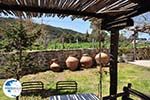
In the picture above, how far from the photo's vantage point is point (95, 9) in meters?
5.11

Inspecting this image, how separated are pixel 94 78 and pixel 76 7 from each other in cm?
889

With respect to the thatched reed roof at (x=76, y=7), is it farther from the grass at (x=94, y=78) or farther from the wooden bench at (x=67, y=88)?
the wooden bench at (x=67, y=88)

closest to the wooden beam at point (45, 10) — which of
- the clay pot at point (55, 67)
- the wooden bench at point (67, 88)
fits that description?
the wooden bench at point (67, 88)

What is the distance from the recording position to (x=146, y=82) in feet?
41.6

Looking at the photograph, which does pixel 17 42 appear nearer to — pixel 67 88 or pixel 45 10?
pixel 67 88

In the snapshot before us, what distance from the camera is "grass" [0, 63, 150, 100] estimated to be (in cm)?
1169

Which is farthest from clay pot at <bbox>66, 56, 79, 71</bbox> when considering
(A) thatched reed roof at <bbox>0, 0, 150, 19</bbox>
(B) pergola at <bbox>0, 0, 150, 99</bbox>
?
(A) thatched reed roof at <bbox>0, 0, 150, 19</bbox>

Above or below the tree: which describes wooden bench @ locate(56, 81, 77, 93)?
below

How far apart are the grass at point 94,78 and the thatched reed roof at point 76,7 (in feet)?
18.8

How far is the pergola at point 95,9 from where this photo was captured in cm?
454

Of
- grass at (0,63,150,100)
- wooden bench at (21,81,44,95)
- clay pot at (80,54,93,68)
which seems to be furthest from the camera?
clay pot at (80,54,93,68)

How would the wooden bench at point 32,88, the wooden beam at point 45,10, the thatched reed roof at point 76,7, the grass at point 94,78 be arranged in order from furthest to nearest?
the grass at point 94,78, the wooden bench at point 32,88, the wooden beam at point 45,10, the thatched reed roof at point 76,7

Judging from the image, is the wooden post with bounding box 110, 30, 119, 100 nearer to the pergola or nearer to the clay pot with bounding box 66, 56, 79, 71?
the pergola

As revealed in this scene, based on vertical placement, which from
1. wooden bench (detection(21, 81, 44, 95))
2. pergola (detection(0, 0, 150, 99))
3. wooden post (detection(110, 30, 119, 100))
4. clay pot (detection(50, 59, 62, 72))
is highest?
pergola (detection(0, 0, 150, 99))
